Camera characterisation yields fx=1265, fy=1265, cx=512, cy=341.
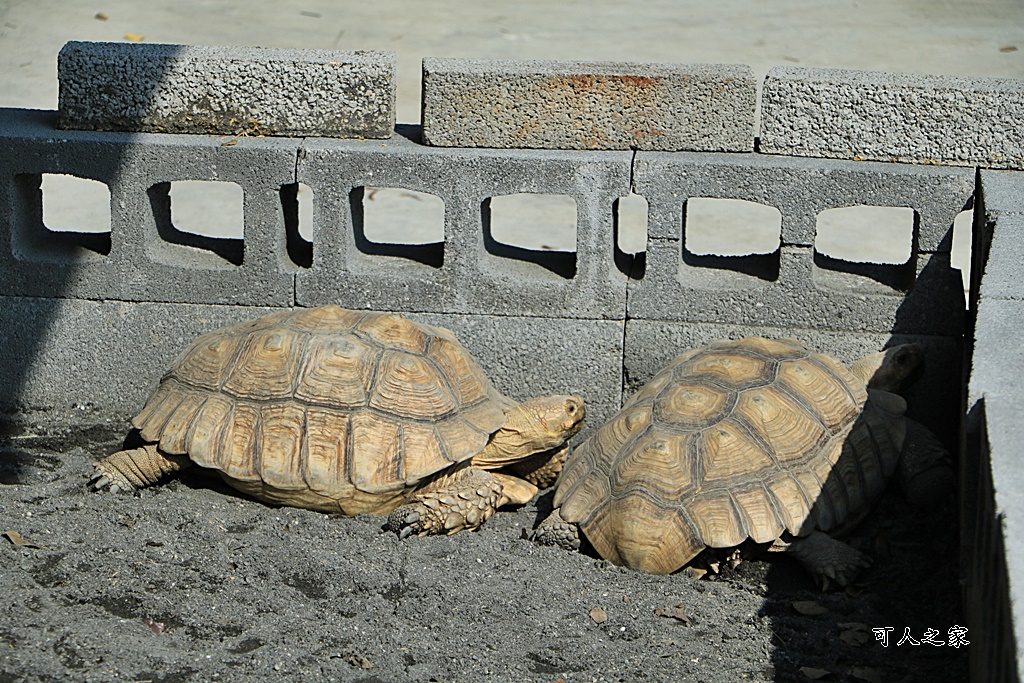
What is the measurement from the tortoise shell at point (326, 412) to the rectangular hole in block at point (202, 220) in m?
0.94

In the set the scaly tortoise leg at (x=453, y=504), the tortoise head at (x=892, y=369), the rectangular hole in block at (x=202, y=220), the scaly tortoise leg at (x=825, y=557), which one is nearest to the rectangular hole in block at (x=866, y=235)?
the tortoise head at (x=892, y=369)

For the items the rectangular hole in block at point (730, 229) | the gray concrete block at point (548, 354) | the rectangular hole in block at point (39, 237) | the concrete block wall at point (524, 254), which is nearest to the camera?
the concrete block wall at point (524, 254)

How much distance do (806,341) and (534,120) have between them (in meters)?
1.65

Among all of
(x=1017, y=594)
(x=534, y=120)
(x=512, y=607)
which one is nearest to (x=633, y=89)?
(x=534, y=120)

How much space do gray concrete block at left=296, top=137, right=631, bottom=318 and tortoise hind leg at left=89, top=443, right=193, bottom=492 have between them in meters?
1.05

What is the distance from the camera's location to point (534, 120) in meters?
5.90

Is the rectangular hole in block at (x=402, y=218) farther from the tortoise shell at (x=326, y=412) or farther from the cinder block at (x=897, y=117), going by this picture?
the cinder block at (x=897, y=117)

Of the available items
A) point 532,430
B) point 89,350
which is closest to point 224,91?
point 89,350

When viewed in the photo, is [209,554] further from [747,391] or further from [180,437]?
[747,391]

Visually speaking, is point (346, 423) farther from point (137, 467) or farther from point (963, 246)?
point (963, 246)

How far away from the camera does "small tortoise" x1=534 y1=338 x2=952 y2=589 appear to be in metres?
4.97

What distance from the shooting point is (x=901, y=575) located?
5004 mm

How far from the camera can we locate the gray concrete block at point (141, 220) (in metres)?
5.95

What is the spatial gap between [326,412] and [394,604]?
103 cm
